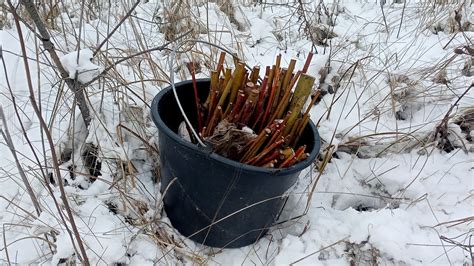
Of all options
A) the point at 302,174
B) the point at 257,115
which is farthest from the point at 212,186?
the point at 302,174

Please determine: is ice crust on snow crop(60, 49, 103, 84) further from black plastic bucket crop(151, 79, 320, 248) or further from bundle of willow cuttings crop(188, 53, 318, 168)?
bundle of willow cuttings crop(188, 53, 318, 168)

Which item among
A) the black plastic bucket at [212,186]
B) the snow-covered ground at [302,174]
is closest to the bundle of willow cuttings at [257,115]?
the black plastic bucket at [212,186]

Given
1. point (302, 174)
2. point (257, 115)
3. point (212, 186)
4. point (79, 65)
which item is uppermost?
point (79, 65)

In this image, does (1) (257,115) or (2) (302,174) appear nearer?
(1) (257,115)

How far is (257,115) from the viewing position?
1051 millimetres

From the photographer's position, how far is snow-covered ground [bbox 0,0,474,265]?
3.50ft

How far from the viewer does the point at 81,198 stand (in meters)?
1.15

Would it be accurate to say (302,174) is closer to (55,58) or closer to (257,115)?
(257,115)

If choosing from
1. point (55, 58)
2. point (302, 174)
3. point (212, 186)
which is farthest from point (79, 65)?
point (302, 174)

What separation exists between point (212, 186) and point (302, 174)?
1.41ft

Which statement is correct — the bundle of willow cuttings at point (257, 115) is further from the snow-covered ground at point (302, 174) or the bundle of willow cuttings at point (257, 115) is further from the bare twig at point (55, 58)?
the bare twig at point (55, 58)

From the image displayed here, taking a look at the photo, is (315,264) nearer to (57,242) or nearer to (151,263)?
(151,263)

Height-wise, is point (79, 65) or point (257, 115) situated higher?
point (79, 65)

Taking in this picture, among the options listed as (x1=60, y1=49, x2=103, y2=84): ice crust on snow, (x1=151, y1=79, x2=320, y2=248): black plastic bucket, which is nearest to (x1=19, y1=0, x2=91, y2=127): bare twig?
(x1=60, y1=49, x2=103, y2=84): ice crust on snow
